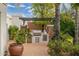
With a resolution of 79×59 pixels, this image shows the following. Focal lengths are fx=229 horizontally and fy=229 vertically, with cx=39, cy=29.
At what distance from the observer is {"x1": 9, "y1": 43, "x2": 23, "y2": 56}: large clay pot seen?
7.72m

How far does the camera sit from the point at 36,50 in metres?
7.73

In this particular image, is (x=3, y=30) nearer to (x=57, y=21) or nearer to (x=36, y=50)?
(x=36, y=50)

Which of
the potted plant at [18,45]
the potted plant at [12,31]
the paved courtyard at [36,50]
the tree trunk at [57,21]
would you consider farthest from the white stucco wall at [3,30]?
the tree trunk at [57,21]

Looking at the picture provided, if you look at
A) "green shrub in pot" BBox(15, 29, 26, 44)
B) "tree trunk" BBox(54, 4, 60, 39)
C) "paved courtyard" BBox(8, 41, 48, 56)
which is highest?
"tree trunk" BBox(54, 4, 60, 39)

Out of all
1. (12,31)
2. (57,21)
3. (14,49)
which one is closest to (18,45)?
(14,49)

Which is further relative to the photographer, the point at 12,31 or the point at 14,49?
the point at 14,49

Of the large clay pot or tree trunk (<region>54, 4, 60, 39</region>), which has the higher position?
tree trunk (<region>54, 4, 60, 39</region>)

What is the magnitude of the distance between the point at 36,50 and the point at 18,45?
2.09ft

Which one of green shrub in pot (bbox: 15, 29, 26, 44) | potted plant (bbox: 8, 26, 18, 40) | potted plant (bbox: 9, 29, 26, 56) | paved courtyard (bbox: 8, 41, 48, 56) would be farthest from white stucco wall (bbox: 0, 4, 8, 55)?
paved courtyard (bbox: 8, 41, 48, 56)

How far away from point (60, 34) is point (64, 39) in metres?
0.21

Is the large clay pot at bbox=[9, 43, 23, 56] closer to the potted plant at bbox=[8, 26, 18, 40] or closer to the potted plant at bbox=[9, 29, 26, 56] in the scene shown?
the potted plant at bbox=[9, 29, 26, 56]

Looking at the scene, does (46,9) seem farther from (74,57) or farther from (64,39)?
(74,57)

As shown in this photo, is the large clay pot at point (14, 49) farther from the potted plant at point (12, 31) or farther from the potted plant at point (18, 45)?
the potted plant at point (12, 31)

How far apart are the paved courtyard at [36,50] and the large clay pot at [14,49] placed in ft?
0.47
